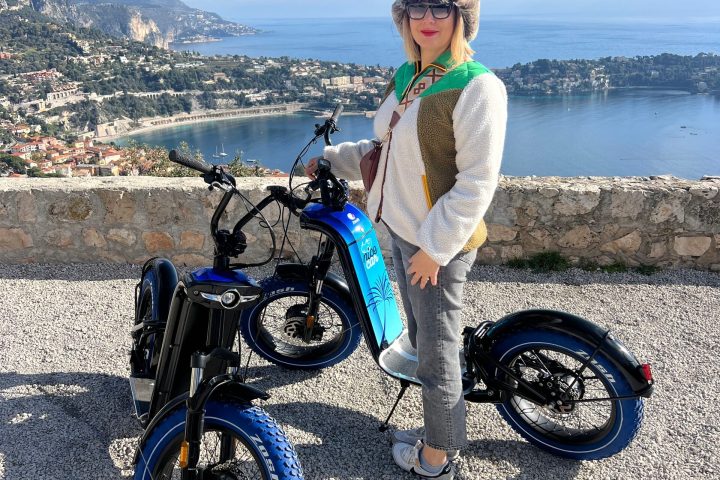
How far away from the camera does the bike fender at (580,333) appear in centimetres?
203

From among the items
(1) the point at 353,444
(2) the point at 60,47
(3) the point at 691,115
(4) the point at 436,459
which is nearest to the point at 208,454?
(1) the point at 353,444

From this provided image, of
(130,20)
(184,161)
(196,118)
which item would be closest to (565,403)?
(184,161)

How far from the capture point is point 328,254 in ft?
8.21

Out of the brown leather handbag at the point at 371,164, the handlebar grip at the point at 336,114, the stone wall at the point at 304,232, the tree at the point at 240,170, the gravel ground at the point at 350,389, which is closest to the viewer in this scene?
the brown leather handbag at the point at 371,164

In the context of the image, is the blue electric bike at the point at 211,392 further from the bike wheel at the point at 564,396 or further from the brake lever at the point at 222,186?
the bike wheel at the point at 564,396

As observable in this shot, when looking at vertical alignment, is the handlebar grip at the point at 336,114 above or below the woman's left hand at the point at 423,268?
above

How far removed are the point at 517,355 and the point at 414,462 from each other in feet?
1.94

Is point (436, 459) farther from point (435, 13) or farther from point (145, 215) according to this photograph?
point (145, 215)

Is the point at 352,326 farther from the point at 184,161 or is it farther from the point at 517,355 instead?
the point at 184,161

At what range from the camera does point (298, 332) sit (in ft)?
9.13

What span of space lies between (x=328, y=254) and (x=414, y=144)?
0.95 m

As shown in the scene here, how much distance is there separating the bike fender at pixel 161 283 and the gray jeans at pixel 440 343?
102cm

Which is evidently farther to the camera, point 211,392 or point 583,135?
point 583,135

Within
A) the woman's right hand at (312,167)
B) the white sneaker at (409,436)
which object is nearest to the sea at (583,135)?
the woman's right hand at (312,167)
